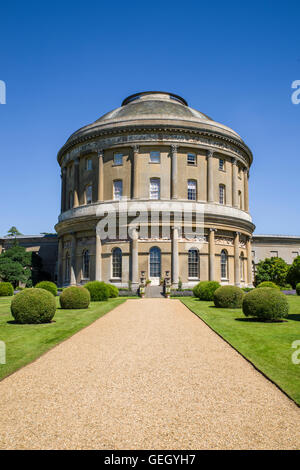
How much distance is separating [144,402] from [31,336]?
239 inches

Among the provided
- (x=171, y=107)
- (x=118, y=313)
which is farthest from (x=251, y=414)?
(x=171, y=107)

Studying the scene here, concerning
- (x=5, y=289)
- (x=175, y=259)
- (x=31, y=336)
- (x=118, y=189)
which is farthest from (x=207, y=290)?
(x=5, y=289)

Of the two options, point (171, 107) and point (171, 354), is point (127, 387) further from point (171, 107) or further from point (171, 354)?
point (171, 107)

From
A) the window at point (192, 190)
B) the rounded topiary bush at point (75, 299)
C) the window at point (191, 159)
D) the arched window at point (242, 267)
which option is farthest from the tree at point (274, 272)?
the rounded topiary bush at point (75, 299)

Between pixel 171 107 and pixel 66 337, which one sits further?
pixel 171 107

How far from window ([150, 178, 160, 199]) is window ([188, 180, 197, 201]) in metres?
2.94

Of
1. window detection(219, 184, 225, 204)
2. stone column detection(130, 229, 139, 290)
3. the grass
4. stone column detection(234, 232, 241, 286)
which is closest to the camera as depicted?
the grass

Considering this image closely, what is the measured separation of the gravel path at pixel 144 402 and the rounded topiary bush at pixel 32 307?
12.5 feet

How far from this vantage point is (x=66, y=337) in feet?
34.8

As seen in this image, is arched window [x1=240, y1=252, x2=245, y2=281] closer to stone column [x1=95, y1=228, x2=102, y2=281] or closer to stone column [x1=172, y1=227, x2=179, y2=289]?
stone column [x1=172, y1=227, x2=179, y2=289]

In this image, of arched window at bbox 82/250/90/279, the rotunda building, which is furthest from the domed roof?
arched window at bbox 82/250/90/279

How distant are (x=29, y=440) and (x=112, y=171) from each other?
31.6 metres

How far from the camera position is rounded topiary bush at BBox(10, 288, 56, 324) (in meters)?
12.9

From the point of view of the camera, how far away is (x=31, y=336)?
1062 centimetres
